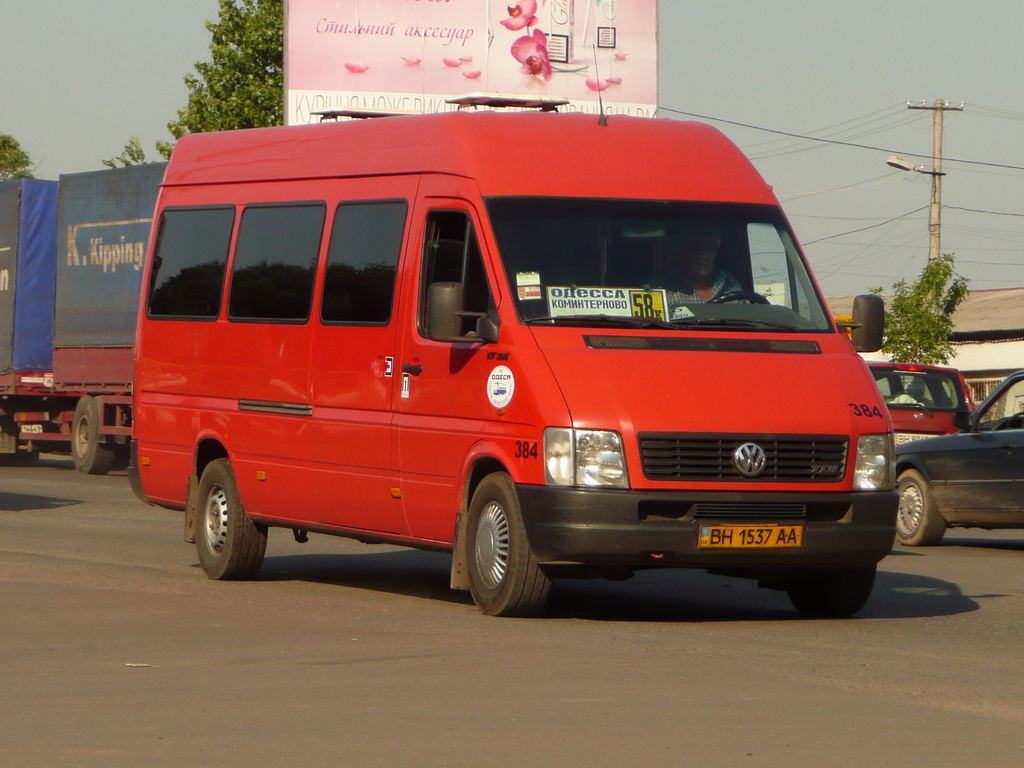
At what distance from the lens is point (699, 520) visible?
10.2 m

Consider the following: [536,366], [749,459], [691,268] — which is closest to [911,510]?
[691,268]

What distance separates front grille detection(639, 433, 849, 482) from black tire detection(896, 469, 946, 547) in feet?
24.3

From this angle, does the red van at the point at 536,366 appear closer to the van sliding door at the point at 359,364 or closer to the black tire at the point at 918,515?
the van sliding door at the point at 359,364

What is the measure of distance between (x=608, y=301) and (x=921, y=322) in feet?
101

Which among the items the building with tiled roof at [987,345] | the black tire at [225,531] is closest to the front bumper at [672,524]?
the black tire at [225,531]

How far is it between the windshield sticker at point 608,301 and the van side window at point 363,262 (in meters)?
1.28

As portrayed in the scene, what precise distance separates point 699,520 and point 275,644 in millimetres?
2246

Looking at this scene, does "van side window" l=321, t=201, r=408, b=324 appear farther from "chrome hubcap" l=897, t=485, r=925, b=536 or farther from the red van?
"chrome hubcap" l=897, t=485, r=925, b=536

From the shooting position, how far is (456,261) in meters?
11.2

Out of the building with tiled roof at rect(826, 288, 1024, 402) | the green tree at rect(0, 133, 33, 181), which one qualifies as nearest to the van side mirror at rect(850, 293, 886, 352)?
the building with tiled roof at rect(826, 288, 1024, 402)

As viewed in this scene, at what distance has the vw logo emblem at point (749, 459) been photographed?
1023 centimetres

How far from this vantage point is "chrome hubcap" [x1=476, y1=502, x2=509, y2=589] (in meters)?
10.6

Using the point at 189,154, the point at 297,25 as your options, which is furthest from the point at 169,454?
the point at 297,25

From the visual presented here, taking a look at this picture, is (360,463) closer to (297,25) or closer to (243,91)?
(297,25)
